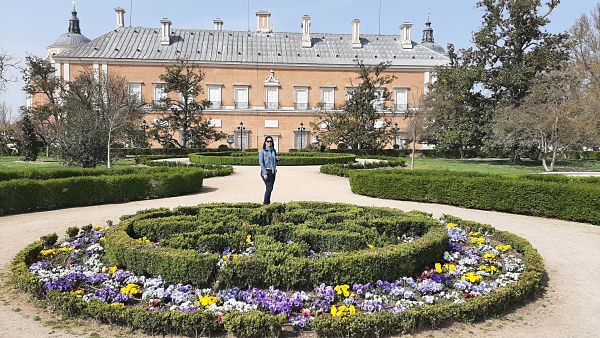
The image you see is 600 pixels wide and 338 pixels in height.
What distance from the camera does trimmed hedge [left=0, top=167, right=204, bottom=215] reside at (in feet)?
33.7

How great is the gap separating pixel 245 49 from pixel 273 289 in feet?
141

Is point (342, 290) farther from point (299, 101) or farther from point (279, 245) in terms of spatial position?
point (299, 101)

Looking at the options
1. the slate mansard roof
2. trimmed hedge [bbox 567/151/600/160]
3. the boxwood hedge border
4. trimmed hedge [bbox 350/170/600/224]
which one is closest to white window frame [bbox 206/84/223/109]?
the slate mansard roof

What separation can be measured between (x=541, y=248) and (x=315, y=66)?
39263mm

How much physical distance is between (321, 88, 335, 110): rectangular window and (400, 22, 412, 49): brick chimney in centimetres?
956

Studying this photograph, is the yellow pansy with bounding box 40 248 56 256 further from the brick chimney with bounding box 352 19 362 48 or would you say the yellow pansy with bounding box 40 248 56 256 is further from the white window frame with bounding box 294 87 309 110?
the brick chimney with bounding box 352 19 362 48

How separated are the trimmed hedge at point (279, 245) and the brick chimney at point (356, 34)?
4163 cm

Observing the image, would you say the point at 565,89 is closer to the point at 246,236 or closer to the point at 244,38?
the point at 246,236

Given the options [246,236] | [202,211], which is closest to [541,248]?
[246,236]

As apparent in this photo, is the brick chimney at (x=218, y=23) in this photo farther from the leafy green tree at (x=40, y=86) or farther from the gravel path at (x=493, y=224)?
the gravel path at (x=493, y=224)

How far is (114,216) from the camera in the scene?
9734 millimetres

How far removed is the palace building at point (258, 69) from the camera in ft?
140

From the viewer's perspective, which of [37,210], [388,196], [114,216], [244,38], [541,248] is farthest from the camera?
[244,38]

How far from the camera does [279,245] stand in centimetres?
542
